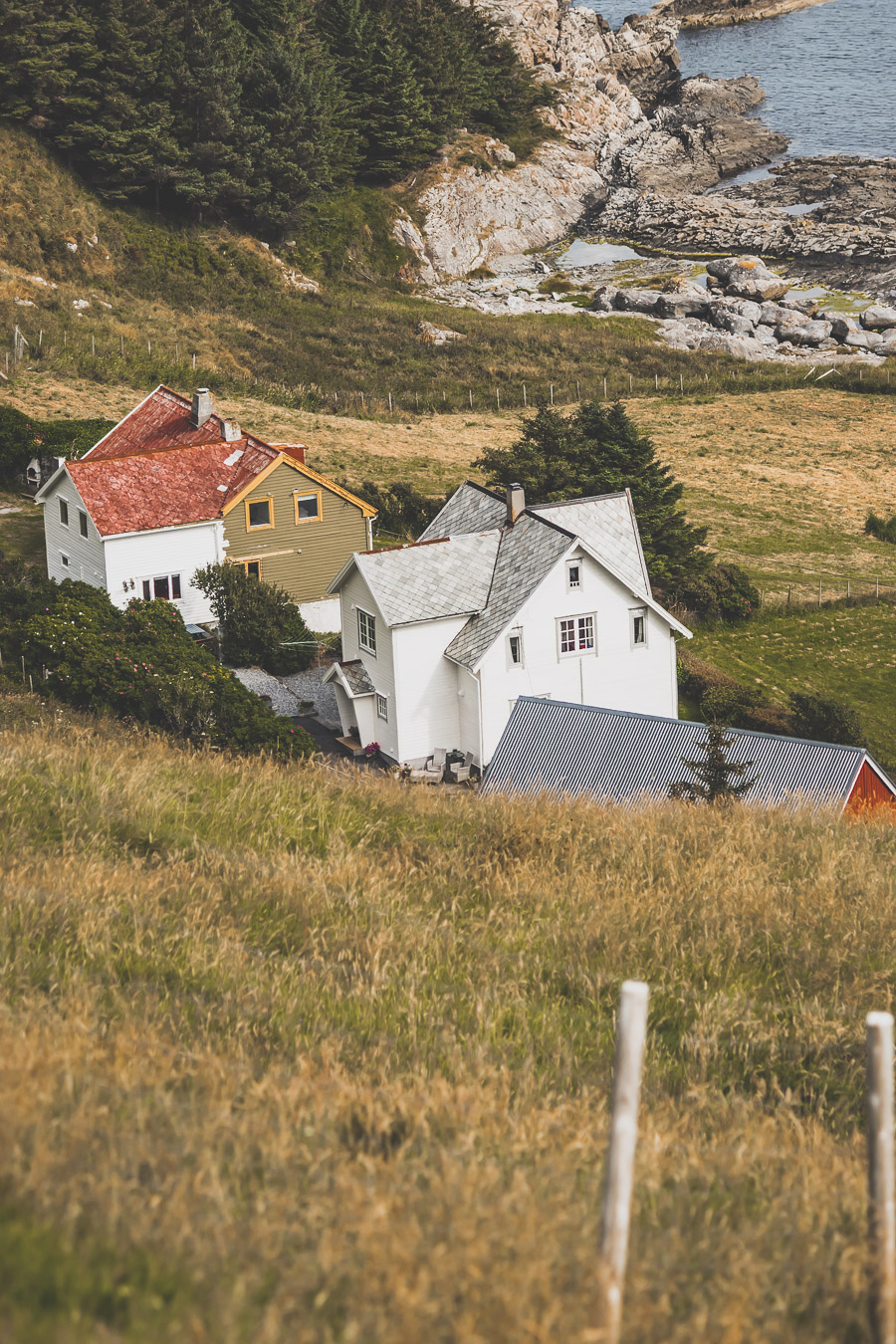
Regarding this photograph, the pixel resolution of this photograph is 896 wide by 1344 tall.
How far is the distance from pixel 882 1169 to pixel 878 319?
104m

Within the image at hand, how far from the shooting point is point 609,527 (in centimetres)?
3478

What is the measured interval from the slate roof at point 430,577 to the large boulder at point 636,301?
252 feet

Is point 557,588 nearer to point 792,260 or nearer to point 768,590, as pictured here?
point 768,590

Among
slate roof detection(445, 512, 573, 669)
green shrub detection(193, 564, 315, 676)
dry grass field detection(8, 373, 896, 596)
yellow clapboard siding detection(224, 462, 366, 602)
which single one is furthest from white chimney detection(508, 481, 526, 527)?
dry grass field detection(8, 373, 896, 596)

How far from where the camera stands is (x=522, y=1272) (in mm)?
3752

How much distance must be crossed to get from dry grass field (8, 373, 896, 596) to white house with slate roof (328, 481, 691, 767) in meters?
16.2

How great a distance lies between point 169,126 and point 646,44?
9830 centimetres

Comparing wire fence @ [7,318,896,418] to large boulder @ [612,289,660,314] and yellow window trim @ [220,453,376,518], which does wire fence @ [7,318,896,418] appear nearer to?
large boulder @ [612,289,660,314]

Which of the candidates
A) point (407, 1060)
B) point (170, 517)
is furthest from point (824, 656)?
point (407, 1060)

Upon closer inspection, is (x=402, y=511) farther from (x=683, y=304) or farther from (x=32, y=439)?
(x=683, y=304)

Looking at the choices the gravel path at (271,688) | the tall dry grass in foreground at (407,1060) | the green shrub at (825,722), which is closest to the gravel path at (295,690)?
the gravel path at (271,688)

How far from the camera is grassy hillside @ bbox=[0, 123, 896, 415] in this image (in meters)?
69.0

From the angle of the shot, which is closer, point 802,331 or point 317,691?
point 317,691

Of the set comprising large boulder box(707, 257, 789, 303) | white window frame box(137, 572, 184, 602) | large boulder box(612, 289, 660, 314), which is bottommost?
white window frame box(137, 572, 184, 602)
